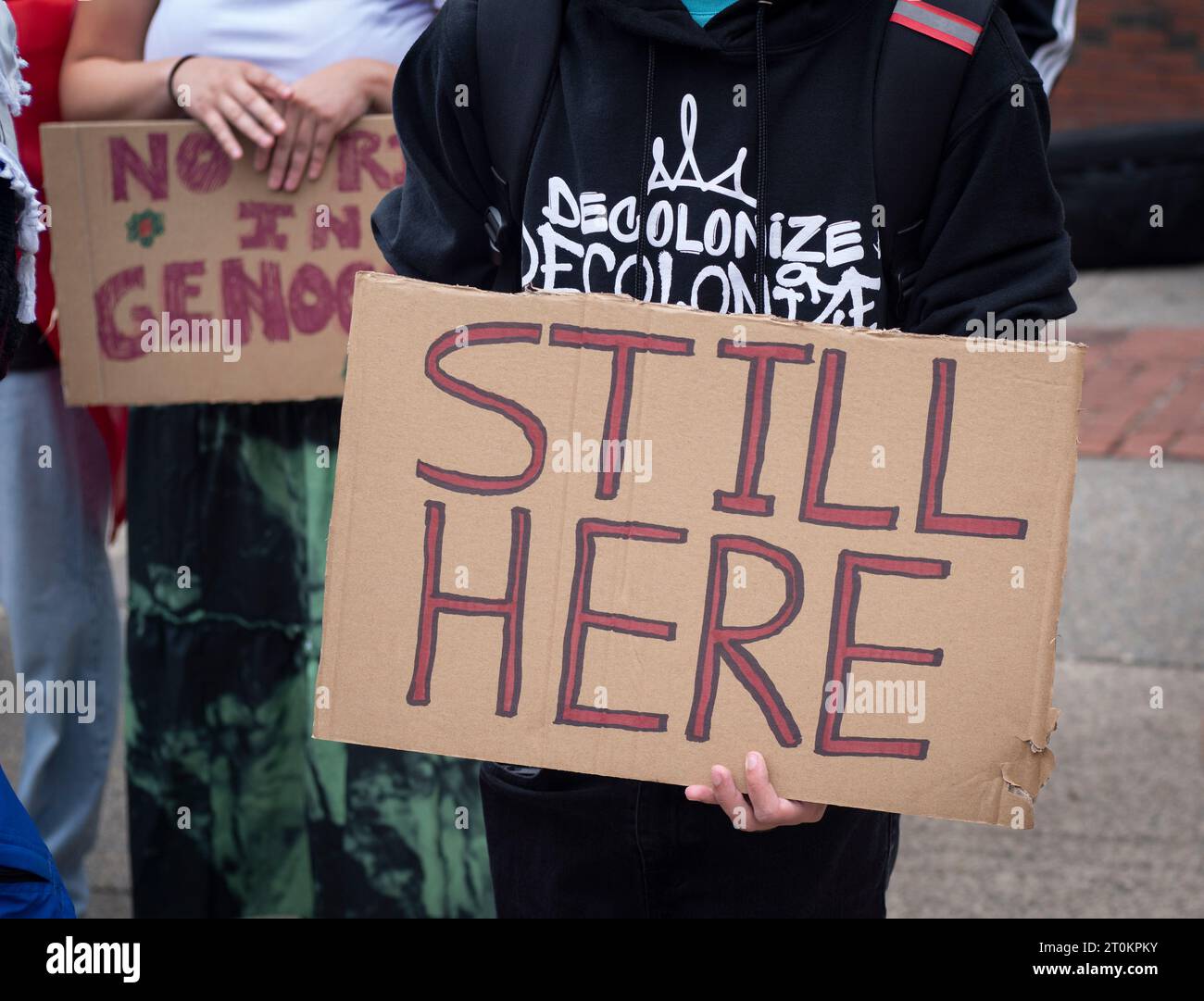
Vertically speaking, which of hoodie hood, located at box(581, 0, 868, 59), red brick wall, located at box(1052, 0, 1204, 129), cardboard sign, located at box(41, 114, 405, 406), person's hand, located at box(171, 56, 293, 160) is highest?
red brick wall, located at box(1052, 0, 1204, 129)

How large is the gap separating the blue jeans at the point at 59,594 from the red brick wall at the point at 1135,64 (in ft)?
22.1

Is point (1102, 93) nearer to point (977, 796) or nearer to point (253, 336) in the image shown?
point (253, 336)

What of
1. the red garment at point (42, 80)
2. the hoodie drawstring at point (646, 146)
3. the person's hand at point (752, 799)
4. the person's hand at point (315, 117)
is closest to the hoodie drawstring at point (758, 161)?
the hoodie drawstring at point (646, 146)

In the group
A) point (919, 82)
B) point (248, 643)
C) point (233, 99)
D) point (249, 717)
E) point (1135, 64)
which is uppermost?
point (1135, 64)

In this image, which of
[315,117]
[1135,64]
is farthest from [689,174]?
[1135,64]

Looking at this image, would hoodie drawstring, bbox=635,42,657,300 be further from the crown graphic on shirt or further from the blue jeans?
the blue jeans

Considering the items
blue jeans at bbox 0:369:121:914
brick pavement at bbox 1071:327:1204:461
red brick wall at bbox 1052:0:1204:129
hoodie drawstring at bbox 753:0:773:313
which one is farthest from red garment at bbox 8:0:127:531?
red brick wall at bbox 1052:0:1204:129

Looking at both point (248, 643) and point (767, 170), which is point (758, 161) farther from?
point (248, 643)

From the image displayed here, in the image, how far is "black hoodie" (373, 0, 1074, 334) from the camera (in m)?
1.53

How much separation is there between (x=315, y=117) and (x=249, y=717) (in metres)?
1.06

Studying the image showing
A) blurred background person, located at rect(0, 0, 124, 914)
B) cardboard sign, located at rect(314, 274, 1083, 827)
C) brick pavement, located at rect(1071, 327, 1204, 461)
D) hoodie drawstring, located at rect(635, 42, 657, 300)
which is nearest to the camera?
cardboard sign, located at rect(314, 274, 1083, 827)

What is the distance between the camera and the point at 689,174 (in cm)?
157
